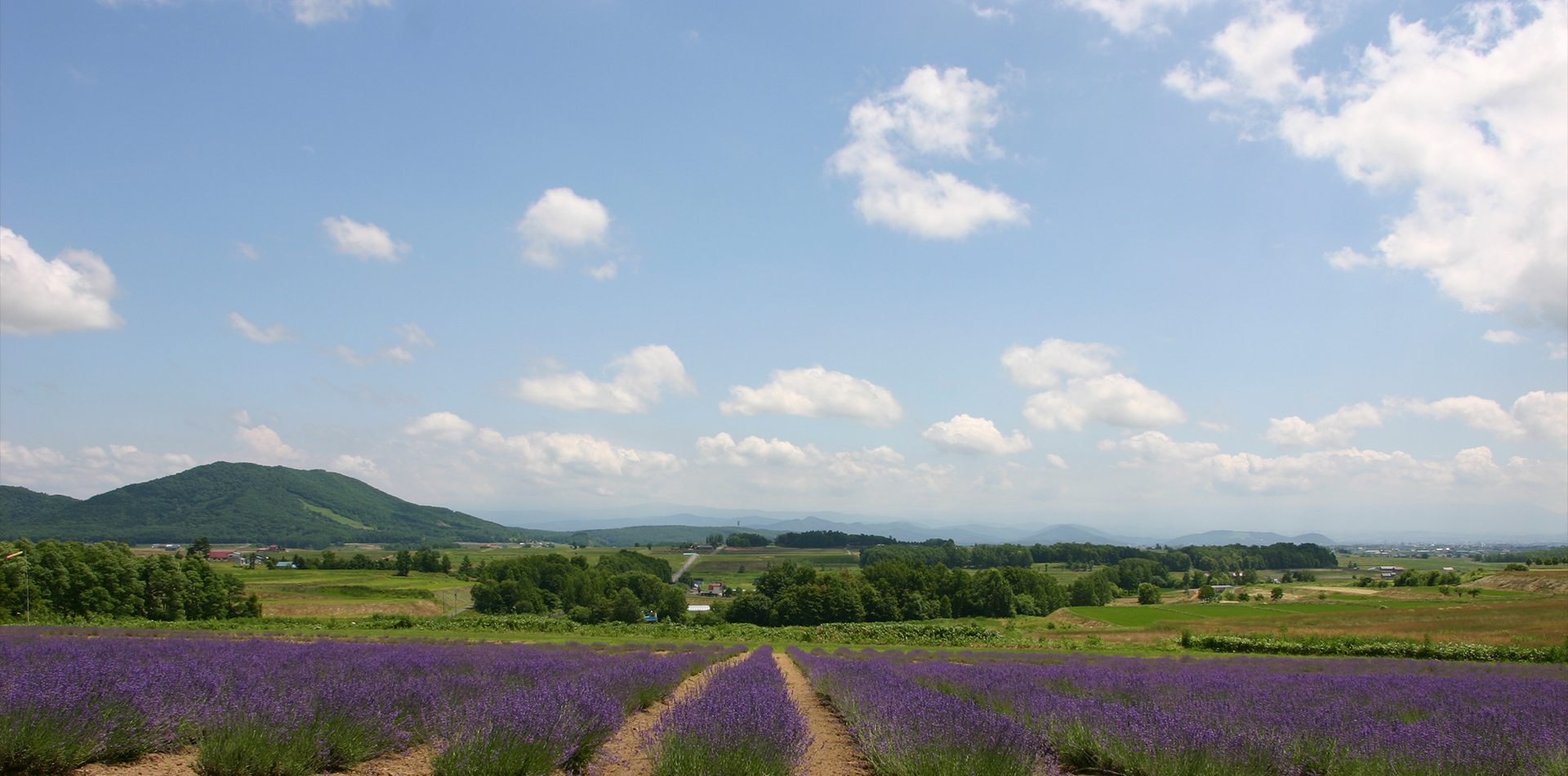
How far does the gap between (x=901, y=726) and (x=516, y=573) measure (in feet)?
315

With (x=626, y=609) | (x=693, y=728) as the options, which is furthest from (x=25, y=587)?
(x=693, y=728)

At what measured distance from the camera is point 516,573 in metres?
93.2

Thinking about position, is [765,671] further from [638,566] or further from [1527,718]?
[638,566]

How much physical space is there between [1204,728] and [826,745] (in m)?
4.71

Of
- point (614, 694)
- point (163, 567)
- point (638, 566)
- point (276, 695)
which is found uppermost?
point (276, 695)

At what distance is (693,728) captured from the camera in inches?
253

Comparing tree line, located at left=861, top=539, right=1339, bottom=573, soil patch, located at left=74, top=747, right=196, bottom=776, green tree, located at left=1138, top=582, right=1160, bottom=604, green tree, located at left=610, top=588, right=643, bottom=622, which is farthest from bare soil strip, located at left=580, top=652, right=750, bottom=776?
tree line, located at left=861, top=539, right=1339, bottom=573

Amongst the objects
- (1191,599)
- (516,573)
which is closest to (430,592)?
(516,573)

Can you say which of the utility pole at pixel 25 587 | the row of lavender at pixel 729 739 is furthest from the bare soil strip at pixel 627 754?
the utility pole at pixel 25 587

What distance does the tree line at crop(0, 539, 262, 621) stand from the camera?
4128 centimetres

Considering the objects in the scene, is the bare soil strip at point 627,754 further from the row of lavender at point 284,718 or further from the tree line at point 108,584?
the tree line at point 108,584

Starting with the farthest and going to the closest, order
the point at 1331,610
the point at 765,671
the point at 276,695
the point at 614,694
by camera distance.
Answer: the point at 1331,610 → the point at 765,671 → the point at 614,694 → the point at 276,695

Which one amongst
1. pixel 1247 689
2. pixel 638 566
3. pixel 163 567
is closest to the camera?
pixel 1247 689

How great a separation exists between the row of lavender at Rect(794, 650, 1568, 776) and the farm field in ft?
0.11
